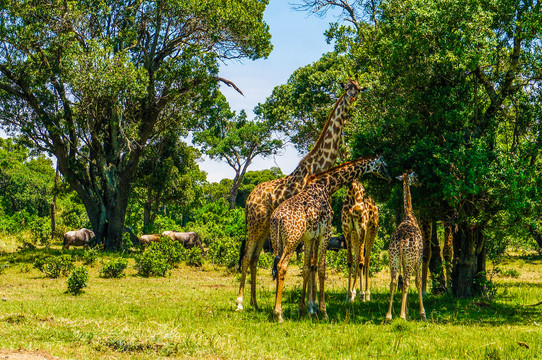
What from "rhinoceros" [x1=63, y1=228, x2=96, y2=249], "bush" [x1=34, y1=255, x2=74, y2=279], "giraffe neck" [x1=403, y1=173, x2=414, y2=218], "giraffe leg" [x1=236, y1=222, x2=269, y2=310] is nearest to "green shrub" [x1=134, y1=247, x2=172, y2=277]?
"bush" [x1=34, y1=255, x2=74, y2=279]

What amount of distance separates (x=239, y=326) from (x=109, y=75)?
14.8 m

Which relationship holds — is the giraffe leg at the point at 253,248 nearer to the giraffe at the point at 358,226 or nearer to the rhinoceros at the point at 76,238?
the giraffe at the point at 358,226

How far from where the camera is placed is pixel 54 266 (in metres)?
17.4

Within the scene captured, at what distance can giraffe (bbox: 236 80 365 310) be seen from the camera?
1238 cm

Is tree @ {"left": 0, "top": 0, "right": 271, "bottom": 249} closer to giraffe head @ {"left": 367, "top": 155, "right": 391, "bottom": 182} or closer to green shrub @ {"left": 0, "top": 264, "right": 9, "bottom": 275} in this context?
green shrub @ {"left": 0, "top": 264, "right": 9, "bottom": 275}

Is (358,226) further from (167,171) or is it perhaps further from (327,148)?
(167,171)

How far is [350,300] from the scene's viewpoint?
1394 cm

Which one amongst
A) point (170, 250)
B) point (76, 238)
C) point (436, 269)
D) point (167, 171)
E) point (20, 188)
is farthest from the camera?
point (20, 188)

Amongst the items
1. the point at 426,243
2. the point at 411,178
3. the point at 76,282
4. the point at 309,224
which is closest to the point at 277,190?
the point at 309,224

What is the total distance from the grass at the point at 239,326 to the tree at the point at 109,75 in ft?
31.3

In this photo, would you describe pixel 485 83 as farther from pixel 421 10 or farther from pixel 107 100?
pixel 107 100

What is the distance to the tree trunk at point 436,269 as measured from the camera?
15148 mm

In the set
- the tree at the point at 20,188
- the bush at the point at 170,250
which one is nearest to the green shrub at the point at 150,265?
the bush at the point at 170,250

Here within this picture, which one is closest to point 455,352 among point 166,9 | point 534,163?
point 534,163
